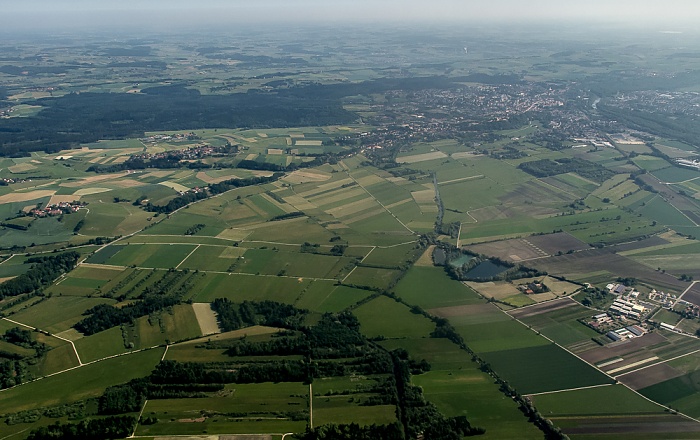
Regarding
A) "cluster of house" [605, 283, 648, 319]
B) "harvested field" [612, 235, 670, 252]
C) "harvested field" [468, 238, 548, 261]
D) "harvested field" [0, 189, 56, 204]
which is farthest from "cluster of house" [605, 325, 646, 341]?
"harvested field" [0, 189, 56, 204]

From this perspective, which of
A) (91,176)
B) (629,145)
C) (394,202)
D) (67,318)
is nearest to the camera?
(67,318)

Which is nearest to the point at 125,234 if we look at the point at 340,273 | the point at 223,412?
the point at 340,273

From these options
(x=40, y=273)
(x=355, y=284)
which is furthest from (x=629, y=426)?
Result: (x=40, y=273)

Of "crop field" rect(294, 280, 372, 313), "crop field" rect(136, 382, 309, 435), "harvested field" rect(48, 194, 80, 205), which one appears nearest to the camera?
"crop field" rect(136, 382, 309, 435)

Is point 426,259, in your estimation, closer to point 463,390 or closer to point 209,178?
point 463,390

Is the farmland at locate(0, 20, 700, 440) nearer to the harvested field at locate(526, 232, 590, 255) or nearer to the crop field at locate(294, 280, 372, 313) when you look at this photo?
the crop field at locate(294, 280, 372, 313)

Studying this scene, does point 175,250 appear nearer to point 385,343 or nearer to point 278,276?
point 278,276
